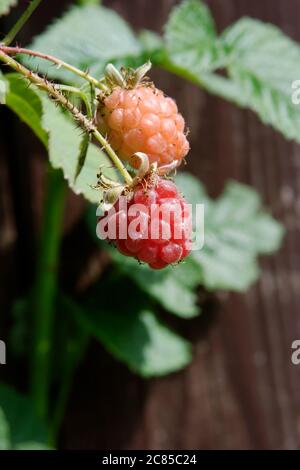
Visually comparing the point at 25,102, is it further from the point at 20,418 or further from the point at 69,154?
the point at 20,418

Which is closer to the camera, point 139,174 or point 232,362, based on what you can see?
point 139,174

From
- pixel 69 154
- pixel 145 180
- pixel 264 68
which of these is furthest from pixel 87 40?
pixel 145 180

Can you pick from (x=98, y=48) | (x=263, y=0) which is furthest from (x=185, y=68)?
(x=263, y=0)

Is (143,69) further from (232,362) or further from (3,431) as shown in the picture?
(232,362)

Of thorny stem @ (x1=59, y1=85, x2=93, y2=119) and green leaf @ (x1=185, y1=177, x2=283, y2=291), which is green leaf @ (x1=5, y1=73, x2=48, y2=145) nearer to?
thorny stem @ (x1=59, y1=85, x2=93, y2=119)

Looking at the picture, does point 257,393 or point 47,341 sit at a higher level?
point 47,341

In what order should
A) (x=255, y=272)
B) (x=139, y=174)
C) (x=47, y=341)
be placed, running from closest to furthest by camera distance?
(x=139, y=174), (x=47, y=341), (x=255, y=272)
